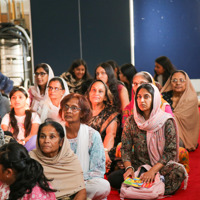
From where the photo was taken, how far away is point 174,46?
9047 millimetres

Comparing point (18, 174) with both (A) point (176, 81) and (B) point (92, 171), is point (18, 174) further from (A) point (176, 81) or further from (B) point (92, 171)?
(A) point (176, 81)

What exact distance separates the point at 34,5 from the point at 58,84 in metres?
4.02

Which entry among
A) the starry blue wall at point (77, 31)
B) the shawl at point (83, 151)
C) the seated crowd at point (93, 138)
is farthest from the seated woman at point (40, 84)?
the starry blue wall at point (77, 31)

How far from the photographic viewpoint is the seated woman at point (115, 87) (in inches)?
196

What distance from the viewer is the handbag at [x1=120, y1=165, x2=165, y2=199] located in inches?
132

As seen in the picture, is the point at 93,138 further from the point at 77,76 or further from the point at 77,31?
the point at 77,31

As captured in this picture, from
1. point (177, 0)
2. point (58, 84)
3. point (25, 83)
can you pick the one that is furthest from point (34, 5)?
point (58, 84)

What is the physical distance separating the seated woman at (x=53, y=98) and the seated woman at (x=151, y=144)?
1291 millimetres

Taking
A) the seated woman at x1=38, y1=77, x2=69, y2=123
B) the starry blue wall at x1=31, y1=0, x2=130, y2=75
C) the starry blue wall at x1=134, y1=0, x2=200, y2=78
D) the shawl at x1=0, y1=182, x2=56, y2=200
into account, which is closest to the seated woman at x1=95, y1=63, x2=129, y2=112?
the seated woman at x1=38, y1=77, x2=69, y2=123

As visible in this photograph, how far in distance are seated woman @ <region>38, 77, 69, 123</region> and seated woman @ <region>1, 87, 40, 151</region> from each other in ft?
0.77

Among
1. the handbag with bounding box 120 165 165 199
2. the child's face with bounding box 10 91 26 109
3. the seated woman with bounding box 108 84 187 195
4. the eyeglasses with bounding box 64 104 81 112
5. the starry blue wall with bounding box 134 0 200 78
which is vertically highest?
the starry blue wall with bounding box 134 0 200 78

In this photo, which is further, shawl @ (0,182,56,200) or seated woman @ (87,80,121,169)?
seated woman @ (87,80,121,169)

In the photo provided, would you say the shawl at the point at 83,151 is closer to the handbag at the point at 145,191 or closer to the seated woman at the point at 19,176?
the handbag at the point at 145,191

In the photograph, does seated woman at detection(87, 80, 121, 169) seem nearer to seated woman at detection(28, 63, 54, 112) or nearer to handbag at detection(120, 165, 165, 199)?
handbag at detection(120, 165, 165, 199)
